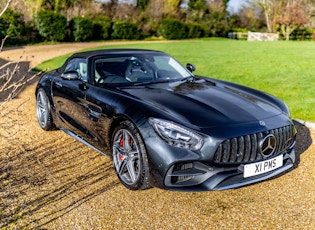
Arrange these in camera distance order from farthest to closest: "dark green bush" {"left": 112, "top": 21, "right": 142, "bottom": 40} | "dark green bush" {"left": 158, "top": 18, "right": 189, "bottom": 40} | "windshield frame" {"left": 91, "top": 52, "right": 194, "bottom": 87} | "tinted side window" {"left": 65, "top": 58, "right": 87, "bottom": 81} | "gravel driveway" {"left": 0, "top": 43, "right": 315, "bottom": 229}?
"dark green bush" {"left": 158, "top": 18, "right": 189, "bottom": 40} < "dark green bush" {"left": 112, "top": 21, "right": 142, "bottom": 40} < "tinted side window" {"left": 65, "top": 58, "right": 87, "bottom": 81} < "windshield frame" {"left": 91, "top": 52, "right": 194, "bottom": 87} < "gravel driveway" {"left": 0, "top": 43, "right": 315, "bottom": 229}

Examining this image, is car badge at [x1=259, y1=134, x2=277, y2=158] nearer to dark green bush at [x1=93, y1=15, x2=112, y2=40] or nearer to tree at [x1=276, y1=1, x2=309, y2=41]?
dark green bush at [x1=93, y1=15, x2=112, y2=40]

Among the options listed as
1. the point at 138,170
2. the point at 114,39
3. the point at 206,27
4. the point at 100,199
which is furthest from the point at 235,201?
the point at 206,27

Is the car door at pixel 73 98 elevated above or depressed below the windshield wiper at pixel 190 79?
below

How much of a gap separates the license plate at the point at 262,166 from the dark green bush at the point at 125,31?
1207 inches

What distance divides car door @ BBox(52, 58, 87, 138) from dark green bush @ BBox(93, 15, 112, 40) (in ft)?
90.3

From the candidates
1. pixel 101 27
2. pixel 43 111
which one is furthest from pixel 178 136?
pixel 101 27

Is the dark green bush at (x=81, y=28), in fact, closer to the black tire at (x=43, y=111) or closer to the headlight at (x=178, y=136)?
the black tire at (x=43, y=111)

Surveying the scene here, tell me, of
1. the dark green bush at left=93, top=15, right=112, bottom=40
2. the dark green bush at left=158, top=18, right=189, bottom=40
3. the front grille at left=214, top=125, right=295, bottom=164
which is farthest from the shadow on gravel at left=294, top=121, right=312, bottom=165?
the dark green bush at left=158, top=18, right=189, bottom=40

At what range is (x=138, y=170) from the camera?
3.29 m

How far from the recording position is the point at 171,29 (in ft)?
120

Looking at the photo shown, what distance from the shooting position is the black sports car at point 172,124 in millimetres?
2996

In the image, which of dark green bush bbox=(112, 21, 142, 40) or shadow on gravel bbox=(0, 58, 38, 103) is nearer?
shadow on gravel bbox=(0, 58, 38, 103)

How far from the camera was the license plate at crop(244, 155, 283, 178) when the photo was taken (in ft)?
10.1

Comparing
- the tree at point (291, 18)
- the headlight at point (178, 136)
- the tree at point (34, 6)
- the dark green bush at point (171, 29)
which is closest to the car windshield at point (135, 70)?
the headlight at point (178, 136)
